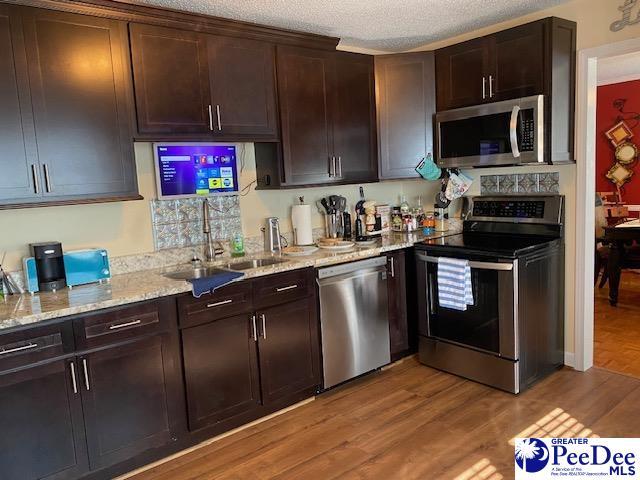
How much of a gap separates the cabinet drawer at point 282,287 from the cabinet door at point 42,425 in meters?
1.00

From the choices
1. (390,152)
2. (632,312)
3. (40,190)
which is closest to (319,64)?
(390,152)

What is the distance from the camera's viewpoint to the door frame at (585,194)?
310cm

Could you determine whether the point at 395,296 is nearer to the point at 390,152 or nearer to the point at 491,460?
the point at 390,152

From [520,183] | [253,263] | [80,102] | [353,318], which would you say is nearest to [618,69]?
[520,183]

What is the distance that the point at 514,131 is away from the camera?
10.1 feet

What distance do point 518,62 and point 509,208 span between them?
3.35 ft

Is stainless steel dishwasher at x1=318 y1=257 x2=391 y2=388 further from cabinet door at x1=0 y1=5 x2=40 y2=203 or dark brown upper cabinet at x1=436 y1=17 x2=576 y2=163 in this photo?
cabinet door at x1=0 y1=5 x2=40 y2=203

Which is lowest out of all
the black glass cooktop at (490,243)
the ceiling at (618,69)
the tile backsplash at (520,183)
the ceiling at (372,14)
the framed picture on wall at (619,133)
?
the black glass cooktop at (490,243)

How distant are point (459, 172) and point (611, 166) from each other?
147 inches

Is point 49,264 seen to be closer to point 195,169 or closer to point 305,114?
point 195,169

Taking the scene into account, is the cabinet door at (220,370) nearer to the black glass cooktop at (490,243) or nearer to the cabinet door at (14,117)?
the cabinet door at (14,117)

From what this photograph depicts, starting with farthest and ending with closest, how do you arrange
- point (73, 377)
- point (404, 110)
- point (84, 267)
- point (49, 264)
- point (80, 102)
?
point (404, 110), point (84, 267), point (49, 264), point (80, 102), point (73, 377)

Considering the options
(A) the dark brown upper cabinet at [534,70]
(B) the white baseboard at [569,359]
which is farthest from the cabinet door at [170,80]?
(B) the white baseboard at [569,359]

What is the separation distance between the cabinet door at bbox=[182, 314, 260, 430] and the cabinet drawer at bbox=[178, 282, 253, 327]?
4 cm
